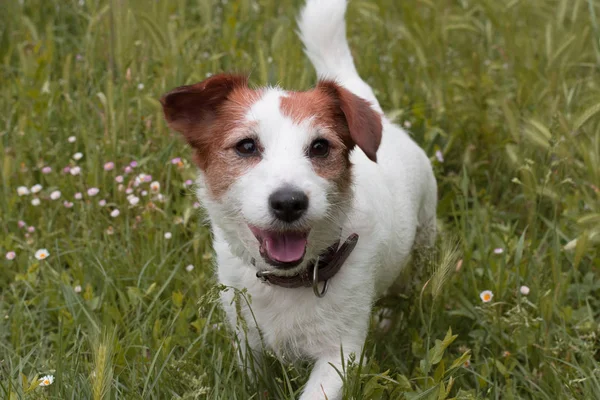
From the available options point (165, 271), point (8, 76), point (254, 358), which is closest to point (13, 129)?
point (8, 76)

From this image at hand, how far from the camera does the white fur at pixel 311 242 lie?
2740 millimetres

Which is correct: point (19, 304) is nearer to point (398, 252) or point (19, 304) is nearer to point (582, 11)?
point (398, 252)

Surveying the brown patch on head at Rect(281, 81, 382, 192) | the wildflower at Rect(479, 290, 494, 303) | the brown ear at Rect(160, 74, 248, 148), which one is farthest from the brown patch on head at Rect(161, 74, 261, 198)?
the wildflower at Rect(479, 290, 494, 303)

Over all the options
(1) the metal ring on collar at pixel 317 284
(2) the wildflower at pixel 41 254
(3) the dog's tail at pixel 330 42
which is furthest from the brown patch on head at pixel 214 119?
(2) the wildflower at pixel 41 254

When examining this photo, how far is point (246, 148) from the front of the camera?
290 centimetres

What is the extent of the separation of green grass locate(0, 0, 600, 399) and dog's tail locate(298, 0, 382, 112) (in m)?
0.25

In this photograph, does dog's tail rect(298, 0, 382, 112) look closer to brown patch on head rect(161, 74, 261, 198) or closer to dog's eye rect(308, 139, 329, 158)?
brown patch on head rect(161, 74, 261, 198)

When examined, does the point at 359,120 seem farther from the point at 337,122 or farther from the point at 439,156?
the point at 439,156

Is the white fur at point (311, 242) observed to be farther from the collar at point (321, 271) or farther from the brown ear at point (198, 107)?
the brown ear at point (198, 107)

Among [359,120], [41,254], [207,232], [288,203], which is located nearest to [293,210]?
[288,203]

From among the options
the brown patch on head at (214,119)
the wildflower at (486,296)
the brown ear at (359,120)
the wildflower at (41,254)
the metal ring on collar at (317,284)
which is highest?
the brown ear at (359,120)

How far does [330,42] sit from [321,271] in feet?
4.47

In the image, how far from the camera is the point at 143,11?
475 centimetres

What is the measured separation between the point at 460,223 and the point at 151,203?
158 cm
